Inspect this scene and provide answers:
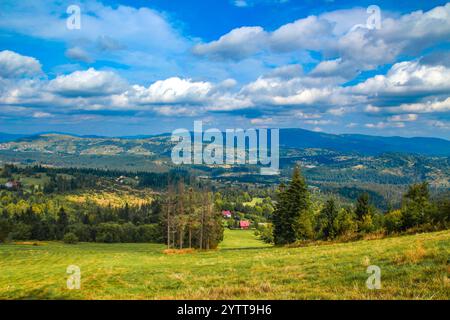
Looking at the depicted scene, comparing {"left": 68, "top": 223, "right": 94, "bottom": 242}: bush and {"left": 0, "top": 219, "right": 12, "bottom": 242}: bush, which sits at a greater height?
{"left": 0, "top": 219, "right": 12, "bottom": 242}: bush

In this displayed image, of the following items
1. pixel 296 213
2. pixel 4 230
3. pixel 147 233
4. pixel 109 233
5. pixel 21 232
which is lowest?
pixel 147 233

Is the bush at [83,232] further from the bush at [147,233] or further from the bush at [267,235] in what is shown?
the bush at [267,235]

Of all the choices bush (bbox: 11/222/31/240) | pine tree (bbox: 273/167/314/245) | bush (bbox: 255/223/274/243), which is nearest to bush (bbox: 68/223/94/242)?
bush (bbox: 11/222/31/240)

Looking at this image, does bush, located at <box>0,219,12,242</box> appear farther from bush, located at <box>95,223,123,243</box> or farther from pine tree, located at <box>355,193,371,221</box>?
pine tree, located at <box>355,193,371,221</box>

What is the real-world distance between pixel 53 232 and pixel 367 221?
124350 millimetres
